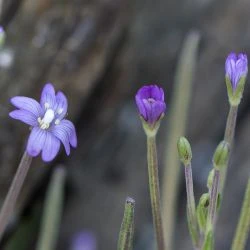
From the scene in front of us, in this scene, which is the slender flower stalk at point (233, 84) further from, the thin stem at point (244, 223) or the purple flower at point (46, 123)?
the purple flower at point (46, 123)

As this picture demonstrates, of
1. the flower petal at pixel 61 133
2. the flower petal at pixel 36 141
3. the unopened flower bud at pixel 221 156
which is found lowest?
the flower petal at pixel 36 141

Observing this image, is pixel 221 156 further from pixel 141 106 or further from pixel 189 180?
pixel 141 106

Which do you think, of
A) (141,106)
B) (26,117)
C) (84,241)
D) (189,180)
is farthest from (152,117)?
(84,241)

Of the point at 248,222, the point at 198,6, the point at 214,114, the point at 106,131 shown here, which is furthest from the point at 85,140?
the point at 248,222

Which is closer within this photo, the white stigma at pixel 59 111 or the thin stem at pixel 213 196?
the thin stem at pixel 213 196

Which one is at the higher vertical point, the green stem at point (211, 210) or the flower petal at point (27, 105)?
→ the flower petal at point (27, 105)

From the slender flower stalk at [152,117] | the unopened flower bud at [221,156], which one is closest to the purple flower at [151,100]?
the slender flower stalk at [152,117]

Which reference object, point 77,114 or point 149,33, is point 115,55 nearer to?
point 77,114
